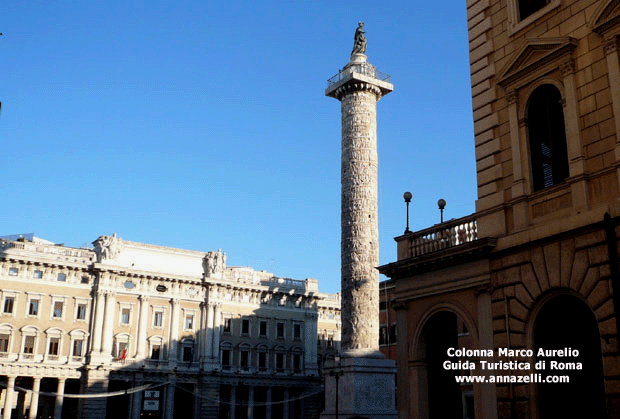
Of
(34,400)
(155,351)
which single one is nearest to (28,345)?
(34,400)

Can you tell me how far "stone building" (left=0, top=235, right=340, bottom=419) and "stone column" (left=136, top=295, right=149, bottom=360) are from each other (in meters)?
0.11

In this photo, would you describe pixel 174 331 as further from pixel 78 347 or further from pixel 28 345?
pixel 28 345

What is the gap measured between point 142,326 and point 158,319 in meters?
1.90

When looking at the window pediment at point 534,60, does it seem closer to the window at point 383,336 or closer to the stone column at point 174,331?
the window at point 383,336

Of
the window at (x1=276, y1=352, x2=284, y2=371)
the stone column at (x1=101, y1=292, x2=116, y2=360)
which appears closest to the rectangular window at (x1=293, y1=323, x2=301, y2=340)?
the window at (x1=276, y1=352, x2=284, y2=371)

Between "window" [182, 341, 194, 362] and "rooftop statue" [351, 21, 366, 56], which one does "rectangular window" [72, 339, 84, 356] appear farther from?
"rooftop statue" [351, 21, 366, 56]

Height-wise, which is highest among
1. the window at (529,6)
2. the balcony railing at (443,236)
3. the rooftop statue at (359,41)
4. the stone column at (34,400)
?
the rooftop statue at (359,41)

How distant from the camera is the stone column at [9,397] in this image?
50.0 m

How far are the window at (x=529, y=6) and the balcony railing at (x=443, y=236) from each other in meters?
4.58

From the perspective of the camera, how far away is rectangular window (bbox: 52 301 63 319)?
54438 mm

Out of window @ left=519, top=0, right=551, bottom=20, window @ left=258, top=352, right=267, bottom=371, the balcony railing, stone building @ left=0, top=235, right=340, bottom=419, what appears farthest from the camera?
window @ left=258, top=352, right=267, bottom=371

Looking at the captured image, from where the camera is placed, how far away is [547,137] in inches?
544

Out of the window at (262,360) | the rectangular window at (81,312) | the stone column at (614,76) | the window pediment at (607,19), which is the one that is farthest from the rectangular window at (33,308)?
the stone column at (614,76)

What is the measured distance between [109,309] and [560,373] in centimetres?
4891
